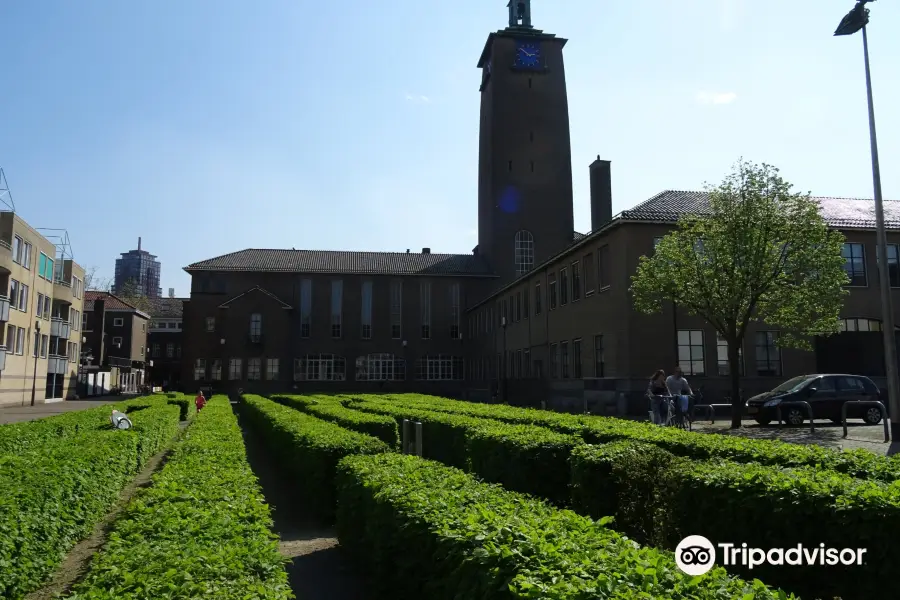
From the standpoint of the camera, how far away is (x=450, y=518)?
482 centimetres

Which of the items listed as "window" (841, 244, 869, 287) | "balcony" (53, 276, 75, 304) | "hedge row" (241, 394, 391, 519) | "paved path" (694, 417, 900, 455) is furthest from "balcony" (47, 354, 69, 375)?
"window" (841, 244, 869, 287)

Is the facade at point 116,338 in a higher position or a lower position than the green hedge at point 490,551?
higher

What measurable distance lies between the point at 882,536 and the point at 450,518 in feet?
10.9

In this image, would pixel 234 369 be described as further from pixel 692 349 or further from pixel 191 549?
pixel 191 549

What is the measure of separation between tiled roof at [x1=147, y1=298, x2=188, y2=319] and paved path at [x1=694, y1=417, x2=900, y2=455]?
3204 inches

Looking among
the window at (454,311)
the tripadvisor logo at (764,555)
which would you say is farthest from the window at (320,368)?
the tripadvisor logo at (764,555)

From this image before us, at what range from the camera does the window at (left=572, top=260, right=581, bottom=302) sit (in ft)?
111

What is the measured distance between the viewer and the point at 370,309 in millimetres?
61969

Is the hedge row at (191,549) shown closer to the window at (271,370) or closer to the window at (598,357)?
the window at (598,357)

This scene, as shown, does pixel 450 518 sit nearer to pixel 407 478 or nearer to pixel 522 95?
pixel 407 478

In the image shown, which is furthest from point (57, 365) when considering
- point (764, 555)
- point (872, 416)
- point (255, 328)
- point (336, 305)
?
point (764, 555)

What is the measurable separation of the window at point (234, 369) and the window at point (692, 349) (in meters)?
39.5

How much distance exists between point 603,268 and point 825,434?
1376 cm

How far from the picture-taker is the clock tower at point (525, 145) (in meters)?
56.9
